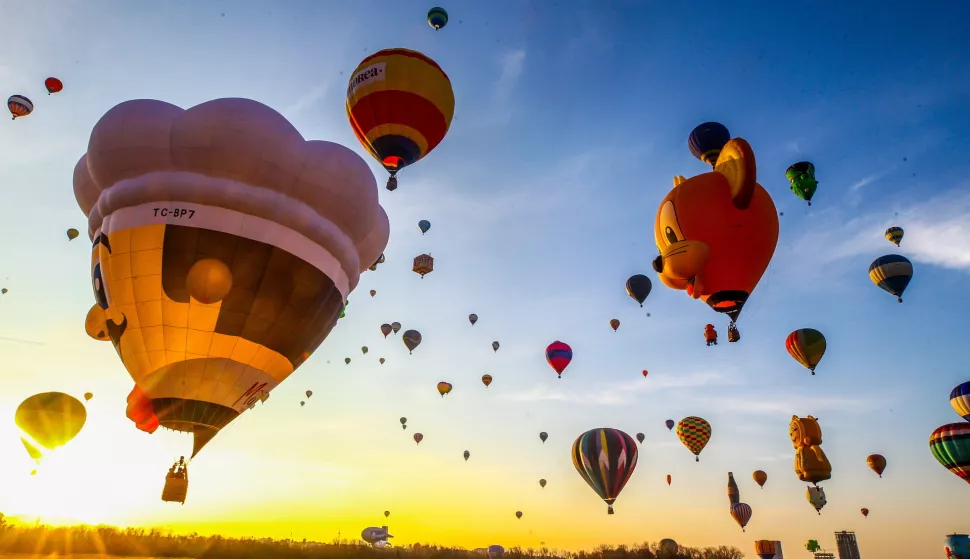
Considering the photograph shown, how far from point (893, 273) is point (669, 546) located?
61.7 feet

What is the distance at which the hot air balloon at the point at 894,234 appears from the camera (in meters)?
19.9

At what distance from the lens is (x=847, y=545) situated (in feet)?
135

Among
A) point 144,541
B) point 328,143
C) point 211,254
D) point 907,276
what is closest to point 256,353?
point 211,254

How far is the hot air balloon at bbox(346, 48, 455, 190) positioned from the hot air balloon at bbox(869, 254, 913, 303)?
15087 millimetres

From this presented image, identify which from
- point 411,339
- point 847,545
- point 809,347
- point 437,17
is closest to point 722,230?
point 809,347

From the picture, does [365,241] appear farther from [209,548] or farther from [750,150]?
[209,548]

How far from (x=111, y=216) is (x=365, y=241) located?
13.8ft

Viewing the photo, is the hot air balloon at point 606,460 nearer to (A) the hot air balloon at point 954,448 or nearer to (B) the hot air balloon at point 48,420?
(A) the hot air balloon at point 954,448

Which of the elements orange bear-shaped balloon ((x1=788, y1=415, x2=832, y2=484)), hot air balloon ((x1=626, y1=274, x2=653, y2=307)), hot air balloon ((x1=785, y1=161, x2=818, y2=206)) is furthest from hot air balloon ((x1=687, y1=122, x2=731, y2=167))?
orange bear-shaped balloon ((x1=788, y1=415, x2=832, y2=484))

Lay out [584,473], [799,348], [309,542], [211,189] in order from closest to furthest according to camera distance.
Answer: [211,189] → [799,348] → [584,473] → [309,542]

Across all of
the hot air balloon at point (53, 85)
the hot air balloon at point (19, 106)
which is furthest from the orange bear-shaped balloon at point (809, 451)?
the hot air balloon at point (19, 106)

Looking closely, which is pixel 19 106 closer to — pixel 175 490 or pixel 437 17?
pixel 437 17

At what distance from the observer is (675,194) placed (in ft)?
33.8

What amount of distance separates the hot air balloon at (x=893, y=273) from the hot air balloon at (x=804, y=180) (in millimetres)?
4974
